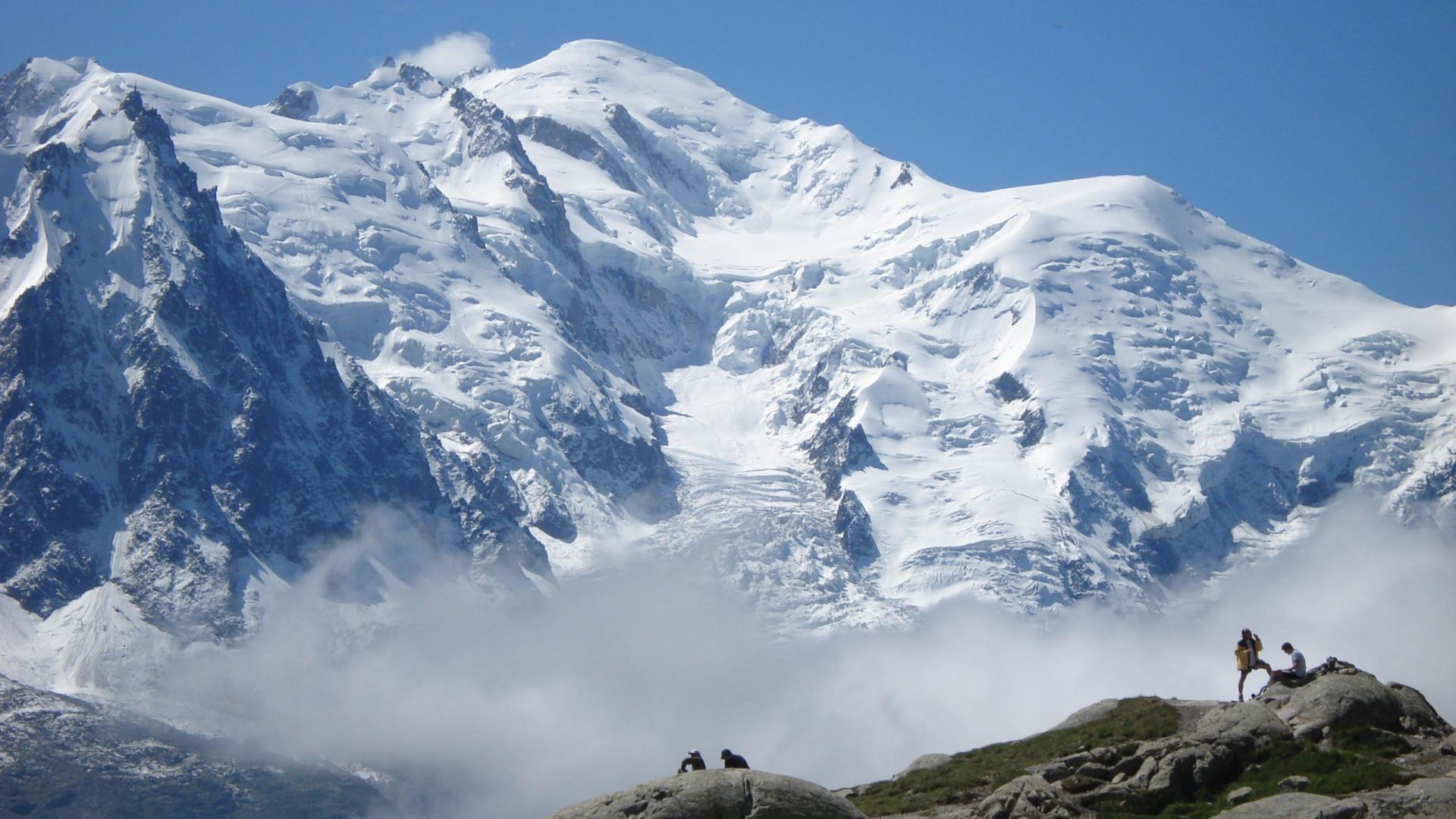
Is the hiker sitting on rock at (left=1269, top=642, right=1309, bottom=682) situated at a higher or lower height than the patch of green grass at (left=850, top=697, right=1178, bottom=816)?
higher

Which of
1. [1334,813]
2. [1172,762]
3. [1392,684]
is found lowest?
[1334,813]

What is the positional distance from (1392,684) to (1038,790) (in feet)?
59.2

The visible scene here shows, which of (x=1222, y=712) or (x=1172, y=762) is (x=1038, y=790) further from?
(x=1222, y=712)

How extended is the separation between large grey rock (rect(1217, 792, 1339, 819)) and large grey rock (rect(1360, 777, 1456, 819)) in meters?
1.22

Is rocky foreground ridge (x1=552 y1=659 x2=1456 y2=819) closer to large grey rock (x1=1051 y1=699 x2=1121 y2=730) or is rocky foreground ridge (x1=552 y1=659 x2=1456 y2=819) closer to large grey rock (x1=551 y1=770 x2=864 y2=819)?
large grey rock (x1=551 y1=770 x2=864 y2=819)

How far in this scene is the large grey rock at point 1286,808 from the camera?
49.5m

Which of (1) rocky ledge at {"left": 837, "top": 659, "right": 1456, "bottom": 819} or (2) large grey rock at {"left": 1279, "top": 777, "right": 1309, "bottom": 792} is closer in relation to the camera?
(1) rocky ledge at {"left": 837, "top": 659, "right": 1456, "bottom": 819}

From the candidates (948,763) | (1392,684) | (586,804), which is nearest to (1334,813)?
(1392,684)

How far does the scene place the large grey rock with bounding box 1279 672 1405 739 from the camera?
59.2 meters

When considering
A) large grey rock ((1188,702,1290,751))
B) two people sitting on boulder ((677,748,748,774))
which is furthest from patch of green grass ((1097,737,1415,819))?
two people sitting on boulder ((677,748,748,774))

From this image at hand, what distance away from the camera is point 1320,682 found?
201 feet

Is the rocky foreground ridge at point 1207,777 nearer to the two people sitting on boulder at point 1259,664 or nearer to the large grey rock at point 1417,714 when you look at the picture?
the large grey rock at point 1417,714

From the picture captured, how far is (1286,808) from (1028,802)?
8970 mm

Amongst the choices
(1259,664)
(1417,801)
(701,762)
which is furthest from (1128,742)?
(701,762)
